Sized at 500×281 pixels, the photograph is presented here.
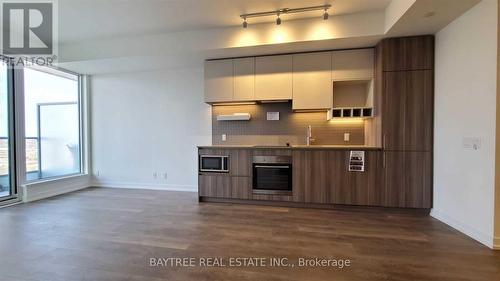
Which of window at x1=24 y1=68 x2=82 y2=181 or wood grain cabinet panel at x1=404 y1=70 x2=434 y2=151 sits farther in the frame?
window at x1=24 y1=68 x2=82 y2=181

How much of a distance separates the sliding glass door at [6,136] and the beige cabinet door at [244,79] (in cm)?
385

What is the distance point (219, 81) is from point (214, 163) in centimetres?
148

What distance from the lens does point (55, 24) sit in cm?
373

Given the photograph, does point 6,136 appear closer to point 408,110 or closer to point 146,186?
Answer: point 146,186

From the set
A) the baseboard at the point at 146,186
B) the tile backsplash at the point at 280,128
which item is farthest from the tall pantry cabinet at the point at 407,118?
the baseboard at the point at 146,186

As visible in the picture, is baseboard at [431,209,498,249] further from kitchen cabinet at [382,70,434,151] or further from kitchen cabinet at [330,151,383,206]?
kitchen cabinet at [382,70,434,151]

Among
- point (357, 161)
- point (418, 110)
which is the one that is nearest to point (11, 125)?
point (357, 161)

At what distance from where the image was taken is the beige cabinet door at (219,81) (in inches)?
169

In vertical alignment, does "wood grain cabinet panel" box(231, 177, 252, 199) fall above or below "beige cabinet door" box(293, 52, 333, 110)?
below

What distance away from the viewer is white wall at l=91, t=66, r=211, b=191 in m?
5.02

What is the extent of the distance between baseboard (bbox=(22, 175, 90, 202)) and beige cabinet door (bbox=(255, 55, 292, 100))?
14.1 feet

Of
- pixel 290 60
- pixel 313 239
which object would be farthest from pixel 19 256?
pixel 290 60

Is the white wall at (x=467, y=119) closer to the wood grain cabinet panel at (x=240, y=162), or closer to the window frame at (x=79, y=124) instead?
the wood grain cabinet panel at (x=240, y=162)
